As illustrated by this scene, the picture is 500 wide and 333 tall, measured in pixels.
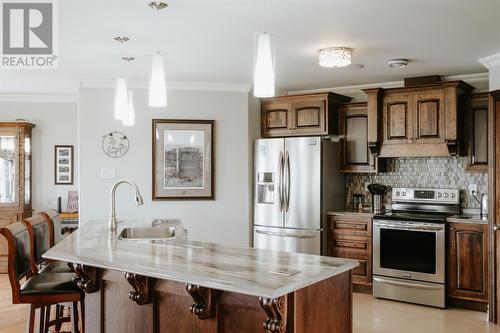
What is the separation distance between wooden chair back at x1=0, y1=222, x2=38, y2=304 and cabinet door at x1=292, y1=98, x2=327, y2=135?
12.0ft

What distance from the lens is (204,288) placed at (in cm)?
247

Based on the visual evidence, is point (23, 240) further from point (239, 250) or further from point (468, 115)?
point (468, 115)

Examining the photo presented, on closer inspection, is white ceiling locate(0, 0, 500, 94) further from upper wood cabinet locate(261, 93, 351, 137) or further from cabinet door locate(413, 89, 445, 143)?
upper wood cabinet locate(261, 93, 351, 137)

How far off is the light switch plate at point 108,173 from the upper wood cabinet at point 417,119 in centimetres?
305

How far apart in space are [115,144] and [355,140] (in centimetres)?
290

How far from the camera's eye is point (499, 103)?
184 inches

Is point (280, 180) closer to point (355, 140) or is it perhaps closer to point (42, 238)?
point (355, 140)

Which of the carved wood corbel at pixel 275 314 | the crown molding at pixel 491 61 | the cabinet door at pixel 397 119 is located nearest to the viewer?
the carved wood corbel at pixel 275 314

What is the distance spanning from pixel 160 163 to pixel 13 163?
7.58ft

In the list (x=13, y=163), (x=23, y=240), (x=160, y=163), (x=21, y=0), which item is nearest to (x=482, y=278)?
(x=160, y=163)

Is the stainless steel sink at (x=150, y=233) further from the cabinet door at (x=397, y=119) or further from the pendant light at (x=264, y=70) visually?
the cabinet door at (x=397, y=119)

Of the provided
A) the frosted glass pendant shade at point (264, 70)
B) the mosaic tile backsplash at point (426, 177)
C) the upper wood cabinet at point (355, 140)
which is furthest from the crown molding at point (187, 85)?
the frosted glass pendant shade at point (264, 70)

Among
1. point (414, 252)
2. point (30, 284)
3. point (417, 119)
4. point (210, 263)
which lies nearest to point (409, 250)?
point (414, 252)

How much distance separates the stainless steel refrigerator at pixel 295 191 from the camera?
5844mm
